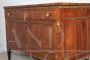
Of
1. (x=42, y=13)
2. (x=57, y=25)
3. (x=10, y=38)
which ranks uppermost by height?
(x=42, y=13)

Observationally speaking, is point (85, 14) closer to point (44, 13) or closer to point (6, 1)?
point (44, 13)

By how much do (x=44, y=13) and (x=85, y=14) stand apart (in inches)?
17.8

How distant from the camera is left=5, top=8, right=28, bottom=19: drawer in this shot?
2.24 m

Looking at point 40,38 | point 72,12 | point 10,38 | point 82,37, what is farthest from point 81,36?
point 10,38

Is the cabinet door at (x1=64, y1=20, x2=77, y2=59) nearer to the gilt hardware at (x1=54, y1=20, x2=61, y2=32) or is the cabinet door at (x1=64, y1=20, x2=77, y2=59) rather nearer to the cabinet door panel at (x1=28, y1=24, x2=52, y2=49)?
the gilt hardware at (x1=54, y1=20, x2=61, y2=32)

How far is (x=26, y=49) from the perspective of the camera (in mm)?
2307

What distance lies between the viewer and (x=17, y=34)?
2400mm

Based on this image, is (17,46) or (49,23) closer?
(49,23)

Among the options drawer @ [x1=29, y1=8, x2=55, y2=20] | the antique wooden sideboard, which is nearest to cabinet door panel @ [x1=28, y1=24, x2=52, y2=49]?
the antique wooden sideboard

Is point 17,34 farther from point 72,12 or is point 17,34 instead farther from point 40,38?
point 72,12

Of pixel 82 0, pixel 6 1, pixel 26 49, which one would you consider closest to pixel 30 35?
pixel 26 49

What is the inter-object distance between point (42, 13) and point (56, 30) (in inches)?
10.3

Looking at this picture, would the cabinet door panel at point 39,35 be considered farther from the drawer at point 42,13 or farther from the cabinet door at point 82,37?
the cabinet door at point 82,37

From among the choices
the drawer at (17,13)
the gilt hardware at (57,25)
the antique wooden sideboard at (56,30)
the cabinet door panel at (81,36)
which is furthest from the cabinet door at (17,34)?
the cabinet door panel at (81,36)
